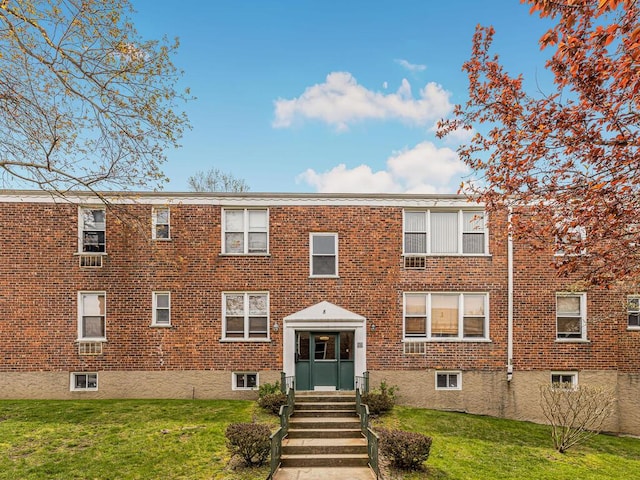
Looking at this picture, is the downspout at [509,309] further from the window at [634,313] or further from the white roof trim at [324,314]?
the white roof trim at [324,314]

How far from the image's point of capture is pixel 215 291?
14398 mm

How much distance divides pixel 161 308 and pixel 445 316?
33.1 feet

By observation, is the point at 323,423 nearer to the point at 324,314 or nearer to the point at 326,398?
the point at 326,398

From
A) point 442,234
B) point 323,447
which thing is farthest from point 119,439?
point 442,234

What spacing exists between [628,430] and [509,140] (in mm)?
13152

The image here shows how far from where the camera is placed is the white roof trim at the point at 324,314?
46.3ft

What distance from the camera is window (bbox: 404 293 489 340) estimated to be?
14.5m

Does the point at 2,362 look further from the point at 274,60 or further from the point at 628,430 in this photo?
the point at 628,430

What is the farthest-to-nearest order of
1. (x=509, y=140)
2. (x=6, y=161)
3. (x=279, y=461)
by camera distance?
(x=279, y=461) → (x=6, y=161) → (x=509, y=140)

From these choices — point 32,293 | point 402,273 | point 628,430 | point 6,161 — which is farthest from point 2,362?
point 628,430

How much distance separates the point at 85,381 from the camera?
46.6ft

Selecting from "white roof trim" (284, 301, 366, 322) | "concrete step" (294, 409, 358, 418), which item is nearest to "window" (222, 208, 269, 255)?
"white roof trim" (284, 301, 366, 322)

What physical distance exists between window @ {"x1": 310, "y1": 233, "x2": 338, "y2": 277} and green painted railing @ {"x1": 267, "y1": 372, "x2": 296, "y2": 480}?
375 centimetres

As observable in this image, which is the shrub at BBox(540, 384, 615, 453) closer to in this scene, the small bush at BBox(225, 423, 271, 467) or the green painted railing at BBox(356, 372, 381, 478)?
the green painted railing at BBox(356, 372, 381, 478)
